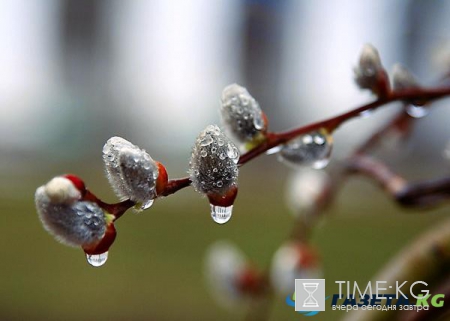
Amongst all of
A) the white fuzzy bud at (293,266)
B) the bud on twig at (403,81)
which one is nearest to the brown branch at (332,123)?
the bud on twig at (403,81)

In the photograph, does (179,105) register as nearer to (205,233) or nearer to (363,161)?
(205,233)

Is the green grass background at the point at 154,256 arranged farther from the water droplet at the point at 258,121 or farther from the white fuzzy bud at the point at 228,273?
the water droplet at the point at 258,121

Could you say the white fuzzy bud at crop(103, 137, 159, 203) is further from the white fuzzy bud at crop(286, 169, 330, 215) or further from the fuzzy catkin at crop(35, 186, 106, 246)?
the white fuzzy bud at crop(286, 169, 330, 215)

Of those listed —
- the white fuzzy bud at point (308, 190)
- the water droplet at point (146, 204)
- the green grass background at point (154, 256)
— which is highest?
the water droplet at point (146, 204)

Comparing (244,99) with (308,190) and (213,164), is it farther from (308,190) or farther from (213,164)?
(308,190)

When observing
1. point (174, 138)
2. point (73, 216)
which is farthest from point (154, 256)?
point (73, 216)

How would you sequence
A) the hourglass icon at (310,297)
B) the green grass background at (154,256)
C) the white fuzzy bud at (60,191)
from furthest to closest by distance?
1. the green grass background at (154,256)
2. the hourglass icon at (310,297)
3. the white fuzzy bud at (60,191)
